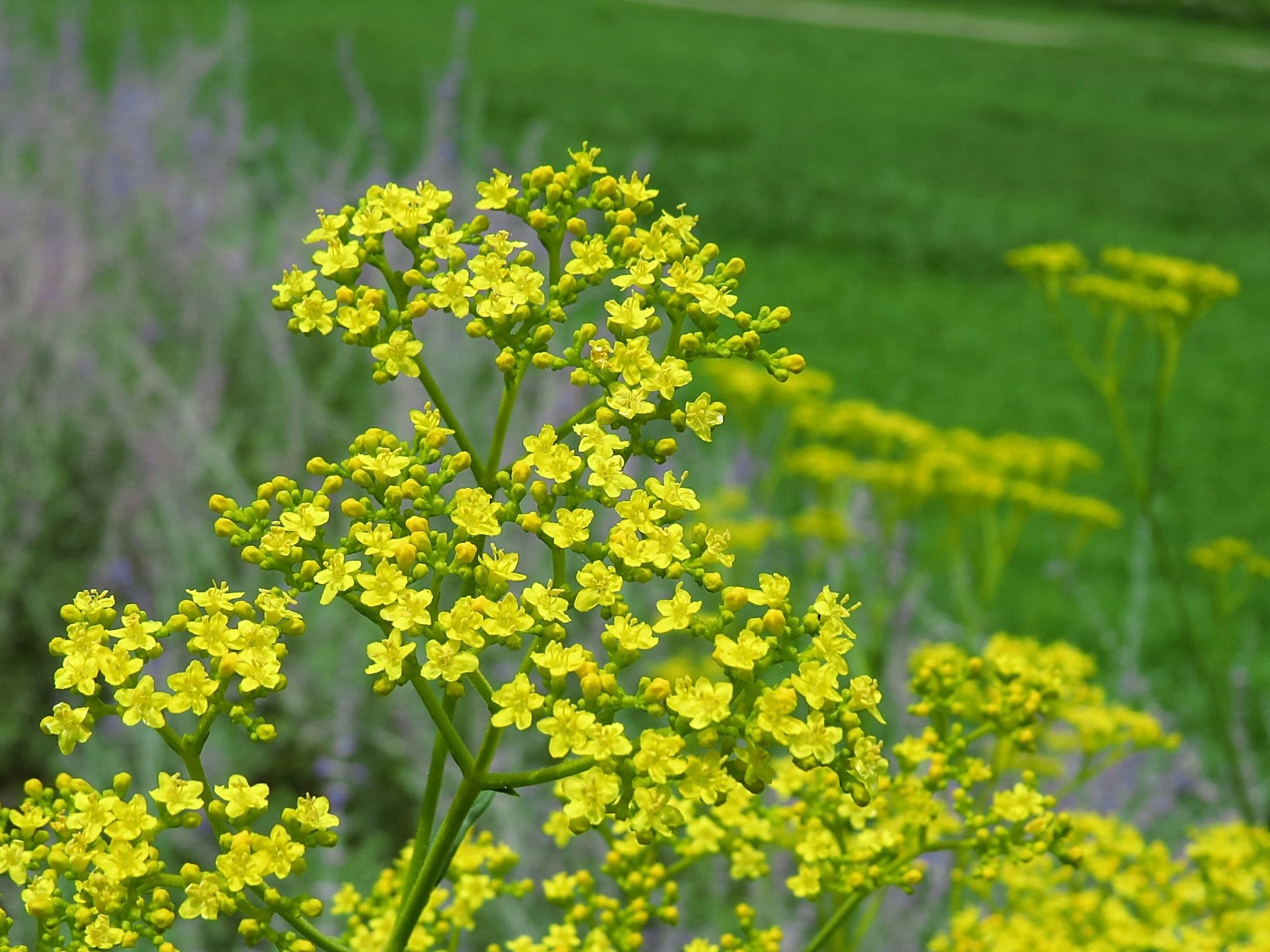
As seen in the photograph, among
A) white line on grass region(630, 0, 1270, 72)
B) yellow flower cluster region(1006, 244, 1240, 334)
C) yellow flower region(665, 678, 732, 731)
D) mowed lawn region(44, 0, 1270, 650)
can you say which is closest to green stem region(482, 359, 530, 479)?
yellow flower region(665, 678, 732, 731)

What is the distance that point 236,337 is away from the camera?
5668 mm

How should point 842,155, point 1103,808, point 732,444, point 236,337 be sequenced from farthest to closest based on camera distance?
1. point 842,155
2. point 732,444
3. point 236,337
4. point 1103,808

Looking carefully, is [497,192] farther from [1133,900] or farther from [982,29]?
[982,29]

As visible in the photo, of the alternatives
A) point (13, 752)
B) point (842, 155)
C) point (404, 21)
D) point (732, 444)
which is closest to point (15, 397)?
point (13, 752)

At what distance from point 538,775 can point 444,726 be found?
0.10 metres

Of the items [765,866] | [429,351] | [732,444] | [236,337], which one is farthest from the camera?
[732,444]

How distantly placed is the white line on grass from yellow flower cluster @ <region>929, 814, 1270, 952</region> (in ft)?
82.6

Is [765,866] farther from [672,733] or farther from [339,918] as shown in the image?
[339,918]

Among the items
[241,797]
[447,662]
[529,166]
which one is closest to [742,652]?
[447,662]

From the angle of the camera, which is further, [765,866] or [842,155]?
[842,155]

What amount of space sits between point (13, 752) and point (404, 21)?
1630cm

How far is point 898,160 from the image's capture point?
46.8 ft

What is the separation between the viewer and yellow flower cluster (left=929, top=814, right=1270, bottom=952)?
6.10 feet

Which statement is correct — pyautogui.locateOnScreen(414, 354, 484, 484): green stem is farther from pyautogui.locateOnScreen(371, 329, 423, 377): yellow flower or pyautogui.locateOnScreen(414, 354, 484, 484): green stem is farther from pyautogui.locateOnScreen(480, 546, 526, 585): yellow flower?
pyautogui.locateOnScreen(480, 546, 526, 585): yellow flower
